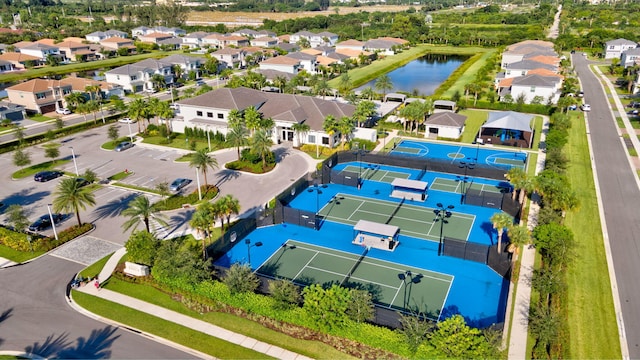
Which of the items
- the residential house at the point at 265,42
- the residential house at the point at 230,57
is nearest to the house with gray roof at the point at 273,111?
the residential house at the point at 230,57

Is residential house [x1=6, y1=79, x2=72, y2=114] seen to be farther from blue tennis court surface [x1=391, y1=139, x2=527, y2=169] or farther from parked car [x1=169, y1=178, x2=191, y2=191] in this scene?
blue tennis court surface [x1=391, y1=139, x2=527, y2=169]

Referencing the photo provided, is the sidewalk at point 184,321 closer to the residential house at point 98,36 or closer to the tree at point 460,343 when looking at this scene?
the tree at point 460,343

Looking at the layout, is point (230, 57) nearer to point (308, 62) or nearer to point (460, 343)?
point (308, 62)

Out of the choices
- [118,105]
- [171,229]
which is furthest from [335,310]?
[118,105]

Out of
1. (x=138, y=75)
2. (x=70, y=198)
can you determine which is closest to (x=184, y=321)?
(x=70, y=198)

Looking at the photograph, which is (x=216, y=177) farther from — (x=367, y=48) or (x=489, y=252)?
(x=367, y=48)

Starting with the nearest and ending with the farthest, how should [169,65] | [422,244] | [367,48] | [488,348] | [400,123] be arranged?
[488,348] < [422,244] < [400,123] < [169,65] < [367,48]
